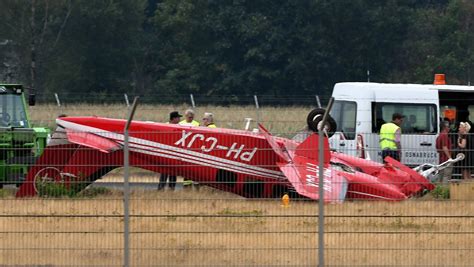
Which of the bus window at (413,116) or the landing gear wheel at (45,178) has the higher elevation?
the bus window at (413,116)

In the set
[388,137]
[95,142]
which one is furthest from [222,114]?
[95,142]

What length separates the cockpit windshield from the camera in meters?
25.5

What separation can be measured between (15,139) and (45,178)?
14.5 ft

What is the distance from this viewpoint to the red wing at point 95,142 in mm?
15255

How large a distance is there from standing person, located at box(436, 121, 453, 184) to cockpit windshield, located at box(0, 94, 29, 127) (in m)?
7.90

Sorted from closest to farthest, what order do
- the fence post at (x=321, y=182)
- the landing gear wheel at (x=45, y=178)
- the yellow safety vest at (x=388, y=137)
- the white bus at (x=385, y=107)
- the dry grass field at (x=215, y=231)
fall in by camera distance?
the fence post at (x=321, y=182) → the dry grass field at (x=215, y=231) → the landing gear wheel at (x=45, y=178) → the yellow safety vest at (x=388, y=137) → the white bus at (x=385, y=107)

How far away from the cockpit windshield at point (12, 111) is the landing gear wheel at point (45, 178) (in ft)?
34.8

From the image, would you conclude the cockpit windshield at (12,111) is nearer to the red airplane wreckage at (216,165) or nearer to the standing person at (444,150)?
the red airplane wreckage at (216,165)

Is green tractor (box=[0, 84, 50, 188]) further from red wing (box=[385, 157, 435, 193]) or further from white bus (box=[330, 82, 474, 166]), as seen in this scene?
white bus (box=[330, 82, 474, 166])

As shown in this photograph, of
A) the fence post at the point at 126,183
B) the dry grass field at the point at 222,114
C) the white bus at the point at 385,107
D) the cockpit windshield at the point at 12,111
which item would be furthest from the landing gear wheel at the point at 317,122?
the fence post at the point at 126,183

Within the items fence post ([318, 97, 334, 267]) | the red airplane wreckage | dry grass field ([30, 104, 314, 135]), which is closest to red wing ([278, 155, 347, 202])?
the red airplane wreckage

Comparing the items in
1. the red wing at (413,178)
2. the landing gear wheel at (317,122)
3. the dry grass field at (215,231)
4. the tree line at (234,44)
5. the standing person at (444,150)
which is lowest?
the dry grass field at (215,231)

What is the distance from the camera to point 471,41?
62.7 meters

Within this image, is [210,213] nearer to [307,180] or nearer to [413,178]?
[307,180]
